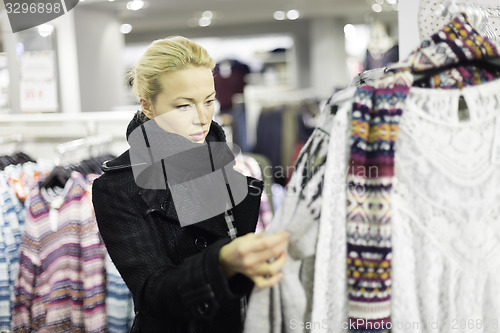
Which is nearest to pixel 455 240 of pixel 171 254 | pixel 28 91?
pixel 171 254

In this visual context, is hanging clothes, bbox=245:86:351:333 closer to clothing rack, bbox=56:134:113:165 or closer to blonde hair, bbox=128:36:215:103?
Result: blonde hair, bbox=128:36:215:103

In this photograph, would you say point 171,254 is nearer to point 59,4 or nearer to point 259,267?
point 259,267

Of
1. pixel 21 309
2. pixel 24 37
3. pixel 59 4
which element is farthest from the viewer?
pixel 24 37

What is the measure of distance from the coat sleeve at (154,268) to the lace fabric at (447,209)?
13.4 inches

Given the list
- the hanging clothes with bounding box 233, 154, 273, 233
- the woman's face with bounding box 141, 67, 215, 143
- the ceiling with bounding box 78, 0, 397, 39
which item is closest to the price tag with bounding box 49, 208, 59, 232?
the hanging clothes with bounding box 233, 154, 273, 233

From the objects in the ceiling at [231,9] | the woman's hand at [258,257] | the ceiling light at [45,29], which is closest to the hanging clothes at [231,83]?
the ceiling at [231,9]

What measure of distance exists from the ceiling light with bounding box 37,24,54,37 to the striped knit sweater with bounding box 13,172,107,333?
92.9 inches

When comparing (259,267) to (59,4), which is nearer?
(259,267)

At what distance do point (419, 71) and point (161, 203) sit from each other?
61 cm

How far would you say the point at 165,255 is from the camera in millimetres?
1211

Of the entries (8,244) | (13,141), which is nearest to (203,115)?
(8,244)

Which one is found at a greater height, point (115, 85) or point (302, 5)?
point (302, 5)

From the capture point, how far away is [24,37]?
3840 millimetres

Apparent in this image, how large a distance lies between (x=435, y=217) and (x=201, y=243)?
52 centimetres
